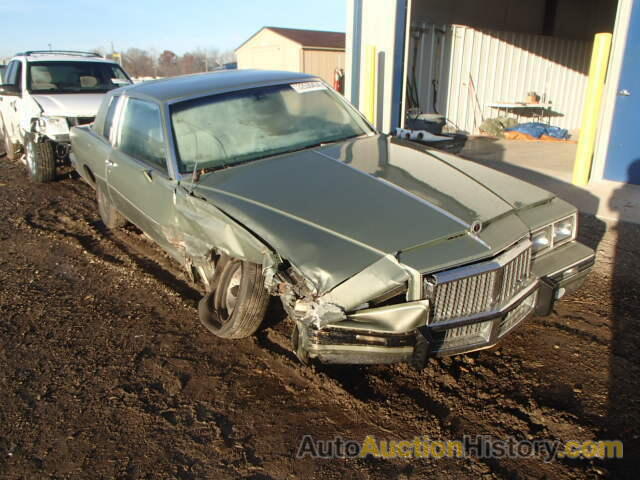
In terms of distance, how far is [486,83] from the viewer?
40.6 feet

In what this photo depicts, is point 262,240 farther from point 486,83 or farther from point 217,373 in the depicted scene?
point 486,83

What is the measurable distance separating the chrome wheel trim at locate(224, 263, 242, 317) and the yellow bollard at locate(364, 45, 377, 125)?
230 inches

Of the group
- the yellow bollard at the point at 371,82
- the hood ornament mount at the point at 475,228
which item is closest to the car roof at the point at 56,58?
the yellow bollard at the point at 371,82

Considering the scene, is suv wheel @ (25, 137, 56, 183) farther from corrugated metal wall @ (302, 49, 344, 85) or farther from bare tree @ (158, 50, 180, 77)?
bare tree @ (158, 50, 180, 77)

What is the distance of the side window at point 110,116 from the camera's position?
474 cm

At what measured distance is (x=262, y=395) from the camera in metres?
2.72

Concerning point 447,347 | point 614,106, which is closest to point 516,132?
point 614,106

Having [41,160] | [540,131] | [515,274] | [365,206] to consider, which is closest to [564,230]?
[515,274]

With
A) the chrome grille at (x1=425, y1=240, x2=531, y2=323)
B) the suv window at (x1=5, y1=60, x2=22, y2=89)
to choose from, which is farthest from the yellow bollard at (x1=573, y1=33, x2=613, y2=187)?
the suv window at (x1=5, y1=60, x2=22, y2=89)

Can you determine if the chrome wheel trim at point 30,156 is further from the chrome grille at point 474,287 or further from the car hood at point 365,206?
the chrome grille at point 474,287

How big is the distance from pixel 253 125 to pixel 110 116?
6.48 feet

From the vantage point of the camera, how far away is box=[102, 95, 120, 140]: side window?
4742 millimetres

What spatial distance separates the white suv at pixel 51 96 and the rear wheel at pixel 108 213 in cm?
250

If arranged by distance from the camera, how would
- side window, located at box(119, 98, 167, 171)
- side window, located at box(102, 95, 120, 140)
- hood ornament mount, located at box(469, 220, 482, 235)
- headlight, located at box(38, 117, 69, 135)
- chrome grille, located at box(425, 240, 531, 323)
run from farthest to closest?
headlight, located at box(38, 117, 69, 135) → side window, located at box(102, 95, 120, 140) → side window, located at box(119, 98, 167, 171) → hood ornament mount, located at box(469, 220, 482, 235) → chrome grille, located at box(425, 240, 531, 323)
